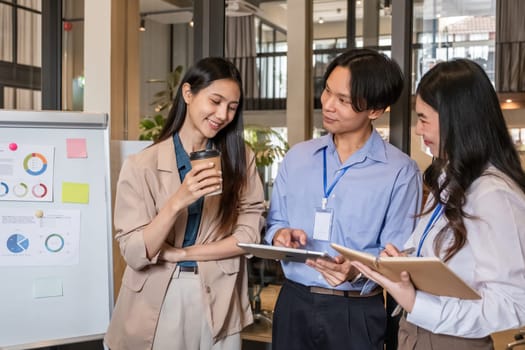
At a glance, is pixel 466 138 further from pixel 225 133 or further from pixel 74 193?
pixel 74 193

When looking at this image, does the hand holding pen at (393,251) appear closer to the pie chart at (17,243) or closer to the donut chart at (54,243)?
the donut chart at (54,243)

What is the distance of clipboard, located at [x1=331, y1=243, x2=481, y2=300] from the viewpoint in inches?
44.5

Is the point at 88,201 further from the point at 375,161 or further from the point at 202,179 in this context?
the point at 375,161

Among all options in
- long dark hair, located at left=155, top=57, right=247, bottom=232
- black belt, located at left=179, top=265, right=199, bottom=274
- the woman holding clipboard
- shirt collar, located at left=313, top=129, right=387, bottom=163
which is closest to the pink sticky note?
long dark hair, located at left=155, top=57, right=247, bottom=232

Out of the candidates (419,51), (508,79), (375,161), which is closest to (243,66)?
(508,79)

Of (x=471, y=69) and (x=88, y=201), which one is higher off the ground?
(x=471, y=69)

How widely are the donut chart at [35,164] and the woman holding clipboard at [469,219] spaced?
1577mm

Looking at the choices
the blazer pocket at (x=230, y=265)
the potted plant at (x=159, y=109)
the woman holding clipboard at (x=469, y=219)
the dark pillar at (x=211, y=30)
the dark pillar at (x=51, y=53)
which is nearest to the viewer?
the woman holding clipboard at (x=469, y=219)

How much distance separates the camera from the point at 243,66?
20.0ft

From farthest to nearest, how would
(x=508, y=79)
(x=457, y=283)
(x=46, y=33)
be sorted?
(x=508, y=79)
(x=46, y=33)
(x=457, y=283)

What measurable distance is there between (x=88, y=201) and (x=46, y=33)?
54.9 inches

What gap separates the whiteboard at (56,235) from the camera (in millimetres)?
2225

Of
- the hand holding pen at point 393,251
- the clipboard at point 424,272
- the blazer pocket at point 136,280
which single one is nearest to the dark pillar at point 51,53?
the blazer pocket at point 136,280

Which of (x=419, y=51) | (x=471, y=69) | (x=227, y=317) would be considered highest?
(x=419, y=51)
